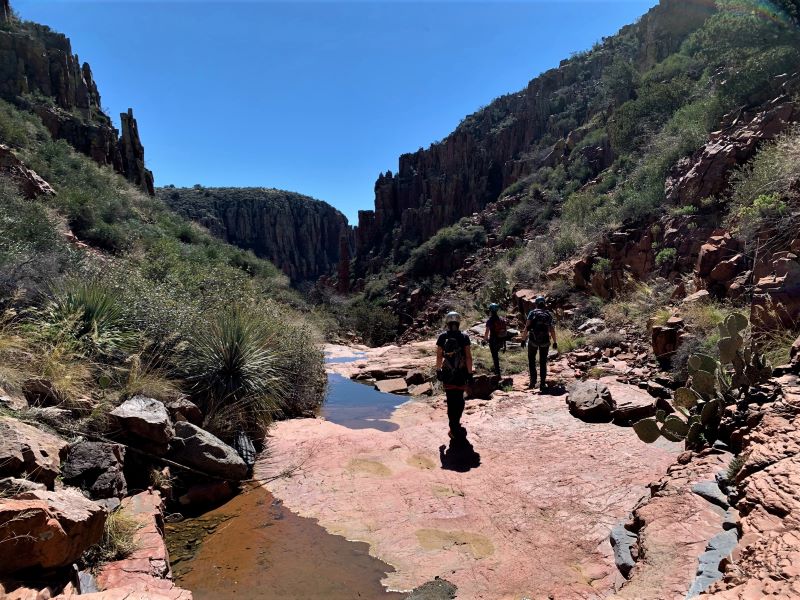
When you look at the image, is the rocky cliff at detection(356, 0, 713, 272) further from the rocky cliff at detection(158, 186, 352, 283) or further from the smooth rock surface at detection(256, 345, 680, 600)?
the smooth rock surface at detection(256, 345, 680, 600)

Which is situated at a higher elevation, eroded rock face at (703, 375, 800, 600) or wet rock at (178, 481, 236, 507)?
eroded rock face at (703, 375, 800, 600)

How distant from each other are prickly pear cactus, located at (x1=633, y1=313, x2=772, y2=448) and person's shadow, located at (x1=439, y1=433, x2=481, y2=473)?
208cm

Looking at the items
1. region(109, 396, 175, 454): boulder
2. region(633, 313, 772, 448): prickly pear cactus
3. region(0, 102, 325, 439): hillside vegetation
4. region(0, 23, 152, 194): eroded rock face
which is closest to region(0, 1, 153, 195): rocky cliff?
region(0, 23, 152, 194): eroded rock face

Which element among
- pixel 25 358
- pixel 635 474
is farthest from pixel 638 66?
pixel 25 358

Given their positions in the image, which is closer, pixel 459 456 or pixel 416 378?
pixel 459 456

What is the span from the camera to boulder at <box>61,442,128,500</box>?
4098 mm

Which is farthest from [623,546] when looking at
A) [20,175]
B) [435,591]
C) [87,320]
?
[20,175]

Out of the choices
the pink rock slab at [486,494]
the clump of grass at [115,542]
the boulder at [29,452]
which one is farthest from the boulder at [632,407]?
the boulder at [29,452]

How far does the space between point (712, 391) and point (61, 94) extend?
3884 centimetres

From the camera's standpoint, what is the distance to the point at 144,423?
199 inches

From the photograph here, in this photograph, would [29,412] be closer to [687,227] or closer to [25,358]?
[25,358]

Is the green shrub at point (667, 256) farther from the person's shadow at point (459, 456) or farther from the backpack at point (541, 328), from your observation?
the person's shadow at point (459, 456)

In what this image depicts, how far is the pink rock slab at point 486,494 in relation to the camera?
3.81 metres

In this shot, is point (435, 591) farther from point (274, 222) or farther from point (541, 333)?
point (274, 222)
